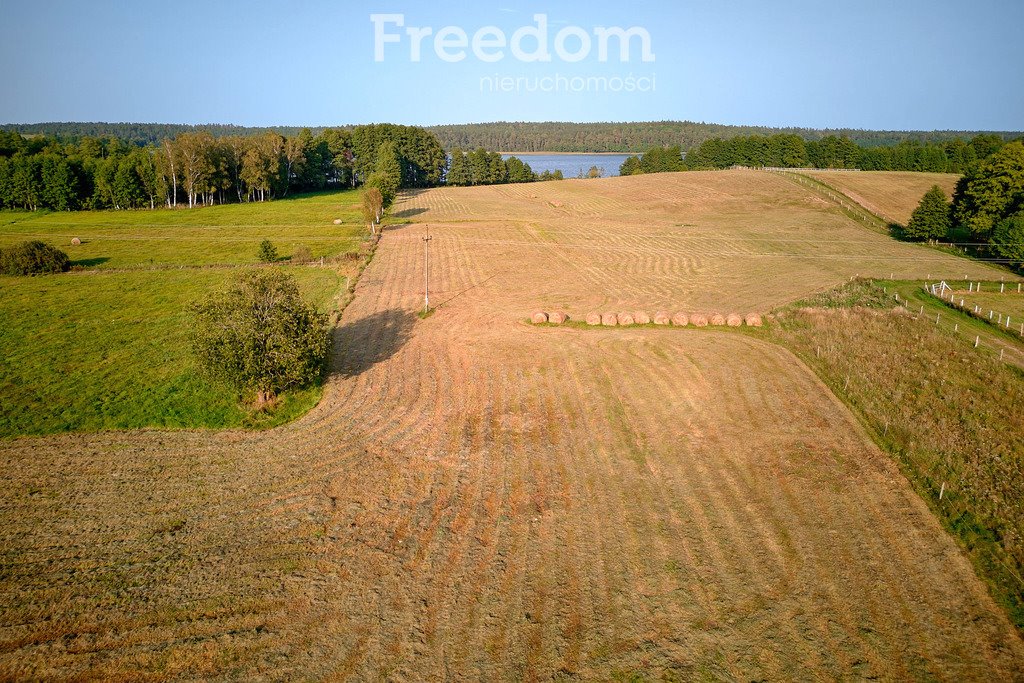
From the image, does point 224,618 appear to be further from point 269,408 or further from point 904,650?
point 904,650

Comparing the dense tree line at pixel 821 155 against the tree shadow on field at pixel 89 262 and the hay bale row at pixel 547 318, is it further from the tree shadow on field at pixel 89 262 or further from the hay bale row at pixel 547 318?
the tree shadow on field at pixel 89 262

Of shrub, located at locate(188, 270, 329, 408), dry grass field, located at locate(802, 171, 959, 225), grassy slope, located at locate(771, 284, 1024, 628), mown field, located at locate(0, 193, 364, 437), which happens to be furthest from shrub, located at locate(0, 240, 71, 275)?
dry grass field, located at locate(802, 171, 959, 225)

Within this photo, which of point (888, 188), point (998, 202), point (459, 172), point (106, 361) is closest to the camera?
point (106, 361)

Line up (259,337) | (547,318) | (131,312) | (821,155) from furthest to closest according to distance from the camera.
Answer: (821,155) < (131,312) < (547,318) < (259,337)

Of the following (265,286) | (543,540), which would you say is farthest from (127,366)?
(543,540)

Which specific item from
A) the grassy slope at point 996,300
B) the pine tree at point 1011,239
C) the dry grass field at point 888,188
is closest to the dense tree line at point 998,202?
the pine tree at point 1011,239

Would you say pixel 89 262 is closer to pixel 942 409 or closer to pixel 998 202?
pixel 942 409

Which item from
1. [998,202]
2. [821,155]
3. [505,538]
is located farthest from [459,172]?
[505,538]
